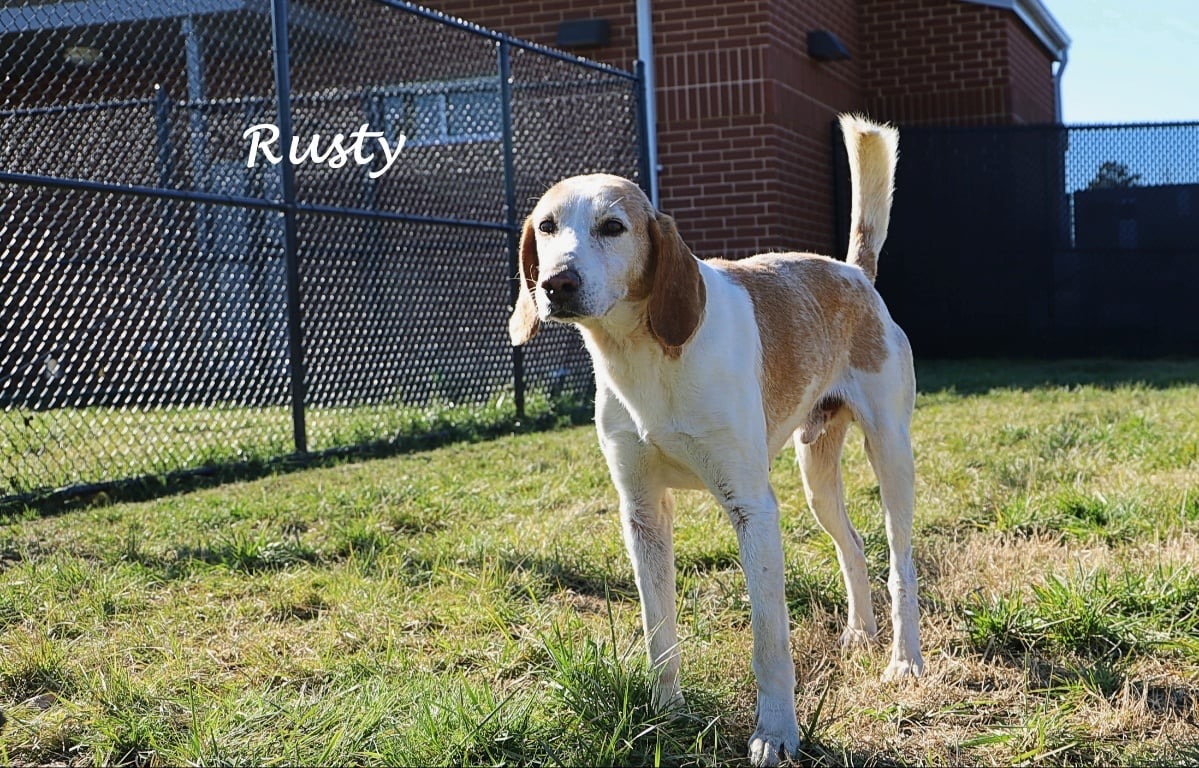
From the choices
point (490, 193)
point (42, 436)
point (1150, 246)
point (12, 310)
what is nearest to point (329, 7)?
point (490, 193)

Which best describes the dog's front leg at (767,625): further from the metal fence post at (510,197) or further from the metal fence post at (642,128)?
the metal fence post at (642,128)

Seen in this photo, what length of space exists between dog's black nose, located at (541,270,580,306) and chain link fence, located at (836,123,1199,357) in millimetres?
10259

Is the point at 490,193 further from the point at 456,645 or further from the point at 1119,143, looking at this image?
the point at 1119,143

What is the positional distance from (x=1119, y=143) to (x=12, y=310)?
1043 cm

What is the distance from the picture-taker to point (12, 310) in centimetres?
673

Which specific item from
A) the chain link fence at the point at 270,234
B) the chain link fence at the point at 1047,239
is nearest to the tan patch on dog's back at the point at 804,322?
the chain link fence at the point at 270,234

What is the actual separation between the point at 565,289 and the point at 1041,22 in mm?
13565

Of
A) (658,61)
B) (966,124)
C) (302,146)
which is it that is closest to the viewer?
(302,146)

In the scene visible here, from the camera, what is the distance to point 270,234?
25.3 ft

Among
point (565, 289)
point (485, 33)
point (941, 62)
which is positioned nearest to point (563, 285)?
point (565, 289)

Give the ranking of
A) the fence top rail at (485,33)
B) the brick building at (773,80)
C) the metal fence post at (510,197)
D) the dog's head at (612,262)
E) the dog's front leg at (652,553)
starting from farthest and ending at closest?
the brick building at (773,80), the metal fence post at (510,197), the fence top rail at (485,33), the dog's front leg at (652,553), the dog's head at (612,262)

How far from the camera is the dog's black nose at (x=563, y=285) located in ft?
9.25

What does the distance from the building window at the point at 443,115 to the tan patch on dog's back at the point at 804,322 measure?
577 centimetres

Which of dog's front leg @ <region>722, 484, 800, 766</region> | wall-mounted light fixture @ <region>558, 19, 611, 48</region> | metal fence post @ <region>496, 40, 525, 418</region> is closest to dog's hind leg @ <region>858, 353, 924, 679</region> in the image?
dog's front leg @ <region>722, 484, 800, 766</region>
